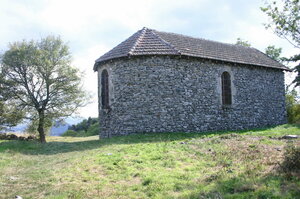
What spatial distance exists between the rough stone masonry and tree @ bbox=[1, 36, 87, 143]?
10.3 ft

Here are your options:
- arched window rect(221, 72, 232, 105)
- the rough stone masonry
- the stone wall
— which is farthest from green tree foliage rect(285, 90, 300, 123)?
arched window rect(221, 72, 232, 105)

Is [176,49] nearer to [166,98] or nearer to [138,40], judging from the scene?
[138,40]

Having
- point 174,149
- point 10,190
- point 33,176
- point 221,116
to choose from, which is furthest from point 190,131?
point 10,190

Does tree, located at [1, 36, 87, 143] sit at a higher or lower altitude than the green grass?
higher

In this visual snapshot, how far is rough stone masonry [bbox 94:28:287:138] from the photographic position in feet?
51.7

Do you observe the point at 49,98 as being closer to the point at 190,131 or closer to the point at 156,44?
the point at 156,44

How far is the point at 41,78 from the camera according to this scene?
63.8ft

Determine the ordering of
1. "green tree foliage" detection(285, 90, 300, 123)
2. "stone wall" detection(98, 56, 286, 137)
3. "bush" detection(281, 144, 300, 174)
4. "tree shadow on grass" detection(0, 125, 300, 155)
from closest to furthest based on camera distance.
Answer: "bush" detection(281, 144, 300, 174)
"tree shadow on grass" detection(0, 125, 300, 155)
"stone wall" detection(98, 56, 286, 137)
"green tree foliage" detection(285, 90, 300, 123)

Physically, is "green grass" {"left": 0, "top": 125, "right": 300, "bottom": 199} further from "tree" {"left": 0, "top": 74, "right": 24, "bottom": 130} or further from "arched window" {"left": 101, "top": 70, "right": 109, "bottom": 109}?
"tree" {"left": 0, "top": 74, "right": 24, "bottom": 130}

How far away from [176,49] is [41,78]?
10175mm

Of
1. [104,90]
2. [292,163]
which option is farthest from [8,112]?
[292,163]

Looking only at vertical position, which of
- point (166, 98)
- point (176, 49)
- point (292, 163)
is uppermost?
point (176, 49)

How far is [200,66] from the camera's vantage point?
17.0 meters

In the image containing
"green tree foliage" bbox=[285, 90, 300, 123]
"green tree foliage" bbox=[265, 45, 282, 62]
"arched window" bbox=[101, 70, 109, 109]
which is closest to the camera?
"arched window" bbox=[101, 70, 109, 109]
